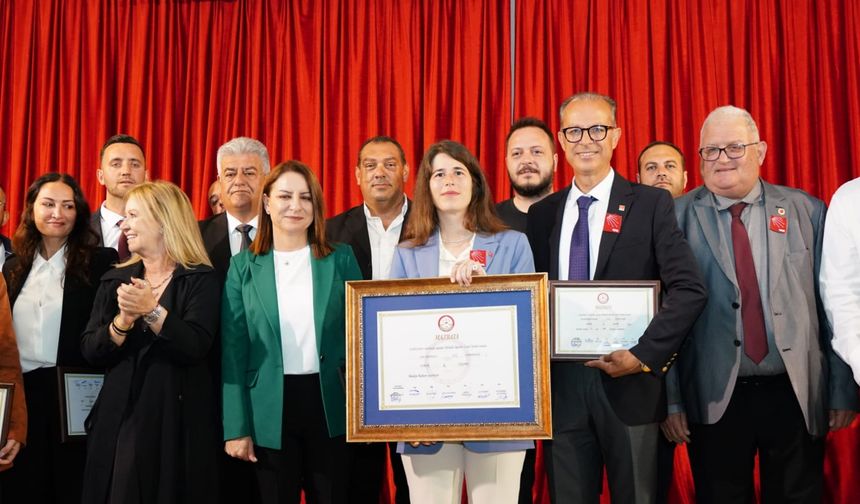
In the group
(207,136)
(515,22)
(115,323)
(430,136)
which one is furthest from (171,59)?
(115,323)

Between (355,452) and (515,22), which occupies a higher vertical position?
(515,22)

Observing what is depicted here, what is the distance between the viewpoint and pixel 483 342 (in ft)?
8.87

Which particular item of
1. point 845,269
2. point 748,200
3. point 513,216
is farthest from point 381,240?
point 845,269

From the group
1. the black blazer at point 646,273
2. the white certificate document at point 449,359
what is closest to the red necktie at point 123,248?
the white certificate document at point 449,359

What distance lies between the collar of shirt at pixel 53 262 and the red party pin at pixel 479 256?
188cm

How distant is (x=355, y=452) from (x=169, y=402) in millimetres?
1001

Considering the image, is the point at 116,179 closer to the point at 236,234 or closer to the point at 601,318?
the point at 236,234

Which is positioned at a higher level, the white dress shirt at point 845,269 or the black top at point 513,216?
the black top at point 513,216

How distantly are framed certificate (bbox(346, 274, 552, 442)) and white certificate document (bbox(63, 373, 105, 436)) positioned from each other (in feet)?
4.22

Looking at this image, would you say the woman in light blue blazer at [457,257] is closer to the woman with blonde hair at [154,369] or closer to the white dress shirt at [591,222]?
the white dress shirt at [591,222]

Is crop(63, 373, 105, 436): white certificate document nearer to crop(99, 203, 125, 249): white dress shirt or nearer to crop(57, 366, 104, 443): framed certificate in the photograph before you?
crop(57, 366, 104, 443): framed certificate

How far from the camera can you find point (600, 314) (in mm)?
2764

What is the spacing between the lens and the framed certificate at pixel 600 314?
275cm

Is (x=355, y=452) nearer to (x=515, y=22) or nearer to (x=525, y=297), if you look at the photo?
(x=525, y=297)
